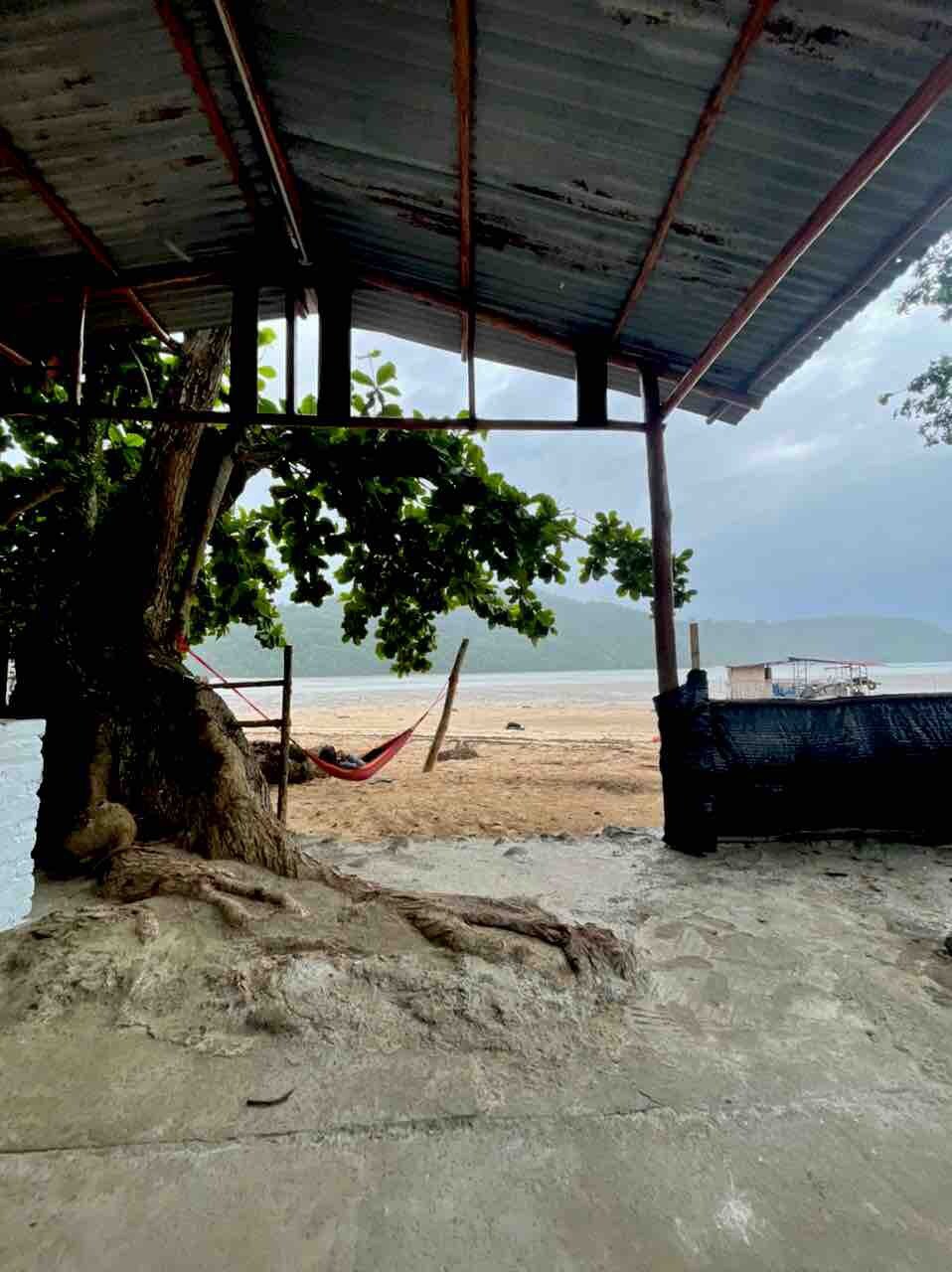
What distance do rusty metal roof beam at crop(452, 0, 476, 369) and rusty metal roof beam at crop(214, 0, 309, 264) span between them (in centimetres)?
75

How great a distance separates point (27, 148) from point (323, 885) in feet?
11.0

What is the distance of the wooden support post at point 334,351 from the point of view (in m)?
3.40

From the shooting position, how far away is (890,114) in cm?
202

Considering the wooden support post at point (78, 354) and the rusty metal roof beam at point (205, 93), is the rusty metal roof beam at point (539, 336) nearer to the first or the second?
the rusty metal roof beam at point (205, 93)

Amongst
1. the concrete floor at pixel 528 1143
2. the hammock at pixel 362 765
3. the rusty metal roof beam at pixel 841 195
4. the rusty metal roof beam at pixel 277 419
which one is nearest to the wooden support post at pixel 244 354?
the rusty metal roof beam at pixel 277 419

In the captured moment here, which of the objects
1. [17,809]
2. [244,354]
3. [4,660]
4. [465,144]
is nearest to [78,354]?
[244,354]

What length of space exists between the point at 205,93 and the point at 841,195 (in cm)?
246

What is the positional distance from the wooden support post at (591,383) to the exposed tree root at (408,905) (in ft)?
9.20

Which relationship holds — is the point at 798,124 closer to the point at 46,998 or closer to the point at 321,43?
the point at 321,43

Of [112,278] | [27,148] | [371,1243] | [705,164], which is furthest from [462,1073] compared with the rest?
[112,278]

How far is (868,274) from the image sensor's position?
270 centimetres

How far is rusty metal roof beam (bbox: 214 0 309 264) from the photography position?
195cm

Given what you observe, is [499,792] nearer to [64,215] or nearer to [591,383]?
Result: [591,383]

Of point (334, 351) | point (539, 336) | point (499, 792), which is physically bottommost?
point (499, 792)
